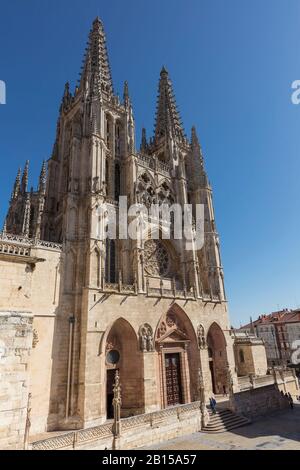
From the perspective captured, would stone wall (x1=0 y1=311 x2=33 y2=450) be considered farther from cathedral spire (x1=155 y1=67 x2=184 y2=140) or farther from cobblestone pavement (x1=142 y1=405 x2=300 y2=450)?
cathedral spire (x1=155 y1=67 x2=184 y2=140)

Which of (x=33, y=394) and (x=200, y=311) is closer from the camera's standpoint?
(x=33, y=394)

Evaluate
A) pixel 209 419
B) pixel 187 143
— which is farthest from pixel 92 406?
pixel 187 143

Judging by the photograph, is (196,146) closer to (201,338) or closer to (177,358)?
(201,338)

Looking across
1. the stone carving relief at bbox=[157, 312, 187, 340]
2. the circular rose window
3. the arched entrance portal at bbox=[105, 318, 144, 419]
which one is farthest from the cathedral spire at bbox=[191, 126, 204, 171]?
the circular rose window

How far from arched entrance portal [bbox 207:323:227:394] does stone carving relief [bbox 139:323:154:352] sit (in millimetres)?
7040

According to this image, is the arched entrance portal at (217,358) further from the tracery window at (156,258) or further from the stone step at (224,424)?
the tracery window at (156,258)

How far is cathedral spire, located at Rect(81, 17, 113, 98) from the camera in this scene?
76.0ft

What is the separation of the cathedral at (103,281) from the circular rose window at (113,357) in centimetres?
9

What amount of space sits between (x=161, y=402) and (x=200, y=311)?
22.7 ft

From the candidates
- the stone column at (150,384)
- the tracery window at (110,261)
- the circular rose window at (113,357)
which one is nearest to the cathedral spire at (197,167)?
the tracery window at (110,261)

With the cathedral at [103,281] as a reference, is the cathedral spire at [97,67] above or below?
above

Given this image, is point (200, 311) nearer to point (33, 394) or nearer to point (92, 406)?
point (92, 406)

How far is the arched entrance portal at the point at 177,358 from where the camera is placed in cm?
1791
